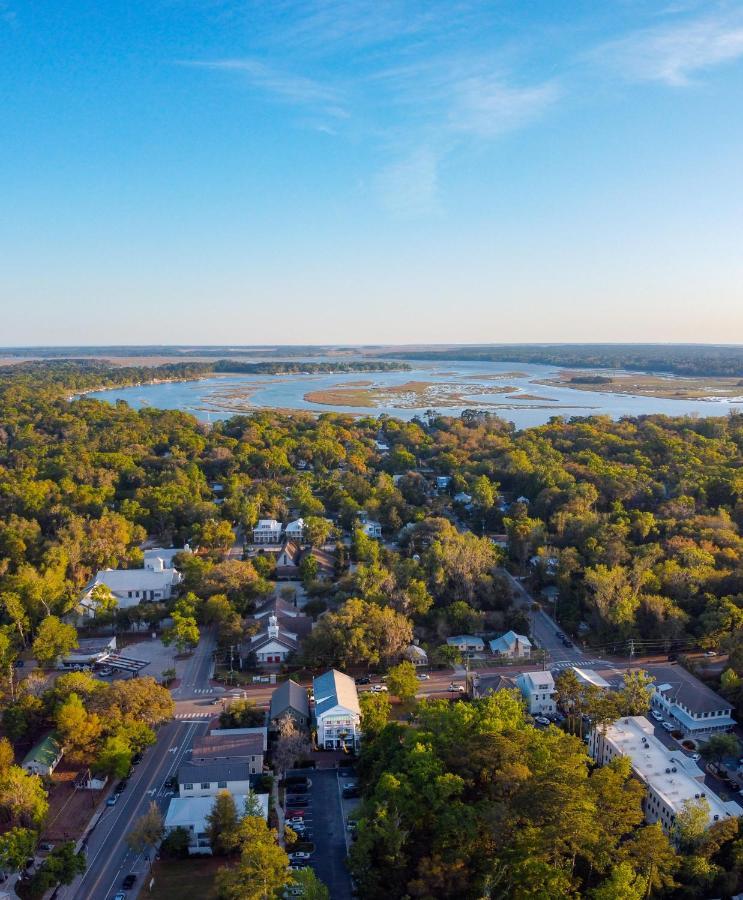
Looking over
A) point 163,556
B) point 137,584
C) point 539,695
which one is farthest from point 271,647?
point 163,556

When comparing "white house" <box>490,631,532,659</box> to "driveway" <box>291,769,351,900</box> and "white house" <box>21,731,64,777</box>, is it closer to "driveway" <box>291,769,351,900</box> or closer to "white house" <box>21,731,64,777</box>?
"driveway" <box>291,769,351,900</box>

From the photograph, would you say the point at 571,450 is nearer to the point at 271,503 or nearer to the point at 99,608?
the point at 271,503

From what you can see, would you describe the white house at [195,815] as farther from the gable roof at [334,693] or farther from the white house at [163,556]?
the white house at [163,556]

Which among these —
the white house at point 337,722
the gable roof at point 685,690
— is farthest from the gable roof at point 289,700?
the gable roof at point 685,690

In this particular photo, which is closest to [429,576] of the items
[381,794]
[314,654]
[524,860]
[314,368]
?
[314,654]

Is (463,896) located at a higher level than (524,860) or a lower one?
lower

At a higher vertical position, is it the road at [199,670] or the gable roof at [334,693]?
the gable roof at [334,693]

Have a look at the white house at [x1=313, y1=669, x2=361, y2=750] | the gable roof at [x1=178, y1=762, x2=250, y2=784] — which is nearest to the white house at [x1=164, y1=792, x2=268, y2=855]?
the gable roof at [x1=178, y1=762, x2=250, y2=784]

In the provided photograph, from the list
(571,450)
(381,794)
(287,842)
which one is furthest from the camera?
(571,450)
